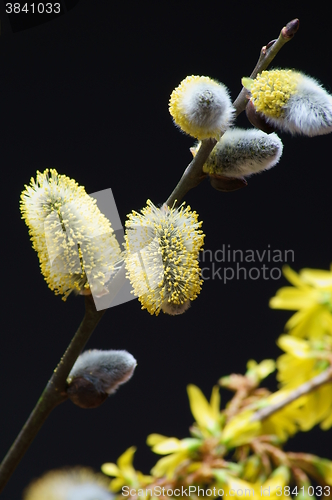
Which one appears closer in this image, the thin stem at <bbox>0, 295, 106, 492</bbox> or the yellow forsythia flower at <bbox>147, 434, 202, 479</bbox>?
the yellow forsythia flower at <bbox>147, 434, 202, 479</bbox>

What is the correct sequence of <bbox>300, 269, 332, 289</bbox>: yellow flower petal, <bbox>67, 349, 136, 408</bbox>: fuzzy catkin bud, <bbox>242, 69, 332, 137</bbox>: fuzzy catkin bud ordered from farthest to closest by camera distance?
<bbox>67, 349, 136, 408</bbox>: fuzzy catkin bud → <bbox>242, 69, 332, 137</bbox>: fuzzy catkin bud → <bbox>300, 269, 332, 289</bbox>: yellow flower petal

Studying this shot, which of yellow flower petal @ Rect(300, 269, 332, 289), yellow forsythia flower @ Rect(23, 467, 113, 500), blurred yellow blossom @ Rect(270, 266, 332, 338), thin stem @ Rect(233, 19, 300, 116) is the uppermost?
thin stem @ Rect(233, 19, 300, 116)

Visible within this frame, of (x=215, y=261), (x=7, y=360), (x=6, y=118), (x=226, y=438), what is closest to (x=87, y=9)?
(x=6, y=118)

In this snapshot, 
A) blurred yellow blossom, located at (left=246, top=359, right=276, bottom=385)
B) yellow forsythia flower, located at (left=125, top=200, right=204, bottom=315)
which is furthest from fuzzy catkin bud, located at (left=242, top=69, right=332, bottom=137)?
blurred yellow blossom, located at (left=246, top=359, right=276, bottom=385)

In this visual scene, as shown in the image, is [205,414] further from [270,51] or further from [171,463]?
[270,51]

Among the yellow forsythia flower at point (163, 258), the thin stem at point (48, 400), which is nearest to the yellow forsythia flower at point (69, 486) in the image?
the thin stem at point (48, 400)

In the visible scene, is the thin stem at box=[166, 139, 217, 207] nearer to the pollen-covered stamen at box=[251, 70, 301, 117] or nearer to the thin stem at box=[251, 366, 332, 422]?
the pollen-covered stamen at box=[251, 70, 301, 117]
